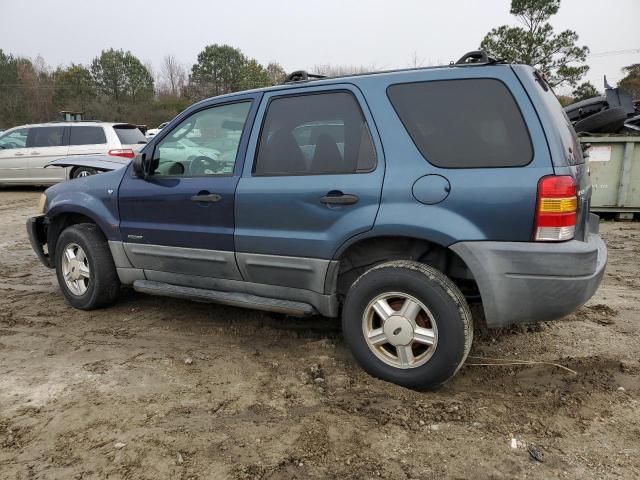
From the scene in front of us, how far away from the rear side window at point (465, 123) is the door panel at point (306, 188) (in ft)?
0.88

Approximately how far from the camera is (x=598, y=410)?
8.86 ft

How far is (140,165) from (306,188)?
1.53 m

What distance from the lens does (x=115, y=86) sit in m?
47.2

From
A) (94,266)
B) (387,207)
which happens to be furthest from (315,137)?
(94,266)

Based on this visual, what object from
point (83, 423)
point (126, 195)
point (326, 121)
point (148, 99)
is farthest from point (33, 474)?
point (148, 99)

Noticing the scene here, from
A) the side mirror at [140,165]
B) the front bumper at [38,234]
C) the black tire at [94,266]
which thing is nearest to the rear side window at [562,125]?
the side mirror at [140,165]

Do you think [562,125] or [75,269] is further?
[75,269]

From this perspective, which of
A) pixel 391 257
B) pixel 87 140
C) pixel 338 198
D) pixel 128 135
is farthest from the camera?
pixel 128 135

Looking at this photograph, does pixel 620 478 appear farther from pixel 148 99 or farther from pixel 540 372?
pixel 148 99

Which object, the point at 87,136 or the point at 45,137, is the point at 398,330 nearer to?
the point at 87,136

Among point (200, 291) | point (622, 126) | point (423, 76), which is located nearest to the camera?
point (423, 76)

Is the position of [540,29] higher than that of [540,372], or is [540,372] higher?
[540,29]

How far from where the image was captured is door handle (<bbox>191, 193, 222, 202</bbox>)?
11.4 feet

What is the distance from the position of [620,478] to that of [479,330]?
1690 mm
